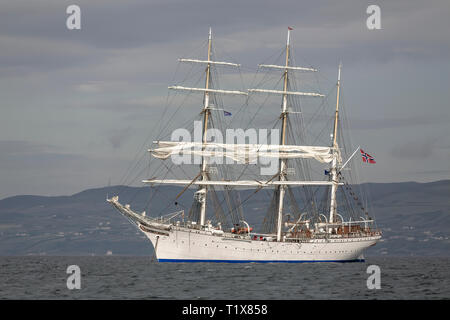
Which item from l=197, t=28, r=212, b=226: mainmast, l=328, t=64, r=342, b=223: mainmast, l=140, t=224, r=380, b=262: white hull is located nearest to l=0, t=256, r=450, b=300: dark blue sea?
l=140, t=224, r=380, b=262: white hull

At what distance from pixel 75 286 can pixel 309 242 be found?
52417 mm

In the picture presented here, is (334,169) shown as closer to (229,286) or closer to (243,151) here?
(243,151)

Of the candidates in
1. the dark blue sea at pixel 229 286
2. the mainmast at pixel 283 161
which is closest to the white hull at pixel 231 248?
the mainmast at pixel 283 161

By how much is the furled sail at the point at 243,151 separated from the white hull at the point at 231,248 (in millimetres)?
13436

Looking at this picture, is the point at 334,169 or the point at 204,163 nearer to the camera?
the point at 204,163

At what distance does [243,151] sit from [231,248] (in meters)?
18.1

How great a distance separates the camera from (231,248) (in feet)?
363

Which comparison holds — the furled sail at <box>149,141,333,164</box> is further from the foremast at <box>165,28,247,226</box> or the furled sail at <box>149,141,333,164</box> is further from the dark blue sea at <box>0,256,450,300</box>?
the dark blue sea at <box>0,256,450,300</box>

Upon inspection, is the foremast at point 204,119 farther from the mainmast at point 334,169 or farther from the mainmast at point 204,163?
the mainmast at point 334,169

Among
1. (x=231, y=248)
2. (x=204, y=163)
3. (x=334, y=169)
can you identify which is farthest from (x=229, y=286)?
(x=334, y=169)

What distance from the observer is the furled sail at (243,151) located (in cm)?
11631

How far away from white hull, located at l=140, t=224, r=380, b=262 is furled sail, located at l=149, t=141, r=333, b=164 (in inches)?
529

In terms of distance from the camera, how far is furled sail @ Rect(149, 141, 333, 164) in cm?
11631

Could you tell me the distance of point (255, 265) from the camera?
353ft
